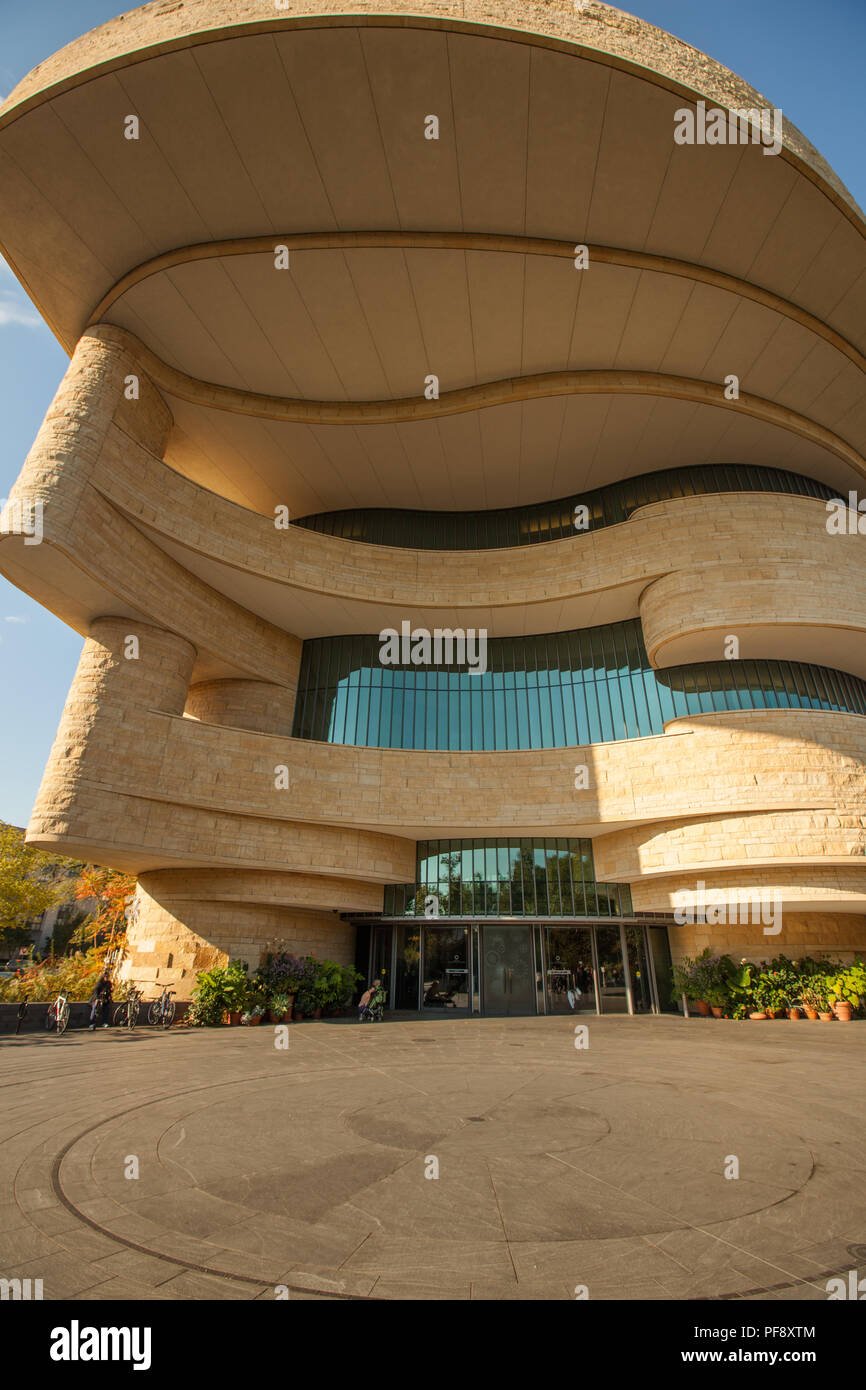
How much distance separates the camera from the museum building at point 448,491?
14.4 m

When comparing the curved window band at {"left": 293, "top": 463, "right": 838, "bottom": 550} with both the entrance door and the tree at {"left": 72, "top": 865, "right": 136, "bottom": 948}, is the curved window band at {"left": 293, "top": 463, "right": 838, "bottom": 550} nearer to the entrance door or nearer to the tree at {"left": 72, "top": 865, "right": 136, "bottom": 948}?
the entrance door

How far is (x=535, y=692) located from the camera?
23531 millimetres

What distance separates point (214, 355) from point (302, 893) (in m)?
17.9

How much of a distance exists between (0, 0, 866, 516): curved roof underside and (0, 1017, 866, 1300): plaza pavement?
63.5ft

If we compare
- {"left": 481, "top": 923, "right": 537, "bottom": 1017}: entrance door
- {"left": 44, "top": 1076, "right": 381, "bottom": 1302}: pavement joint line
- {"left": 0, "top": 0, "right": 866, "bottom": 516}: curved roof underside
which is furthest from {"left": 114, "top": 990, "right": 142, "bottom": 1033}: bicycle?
{"left": 0, "top": 0, "right": 866, "bottom": 516}: curved roof underside

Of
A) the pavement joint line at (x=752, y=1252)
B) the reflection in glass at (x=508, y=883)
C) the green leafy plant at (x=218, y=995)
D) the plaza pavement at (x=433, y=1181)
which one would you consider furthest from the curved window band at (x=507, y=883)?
the pavement joint line at (x=752, y=1252)

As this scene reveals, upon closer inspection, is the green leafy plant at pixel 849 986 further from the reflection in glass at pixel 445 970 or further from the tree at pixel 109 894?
the tree at pixel 109 894

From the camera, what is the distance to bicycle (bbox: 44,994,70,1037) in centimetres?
1573

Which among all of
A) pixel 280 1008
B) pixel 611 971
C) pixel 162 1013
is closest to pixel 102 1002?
pixel 162 1013

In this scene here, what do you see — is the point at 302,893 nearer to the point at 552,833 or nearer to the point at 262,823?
the point at 262,823

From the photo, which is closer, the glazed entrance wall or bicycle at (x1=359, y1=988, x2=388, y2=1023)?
bicycle at (x1=359, y1=988, x2=388, y2=1023)

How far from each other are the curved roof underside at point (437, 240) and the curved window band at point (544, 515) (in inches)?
25.2

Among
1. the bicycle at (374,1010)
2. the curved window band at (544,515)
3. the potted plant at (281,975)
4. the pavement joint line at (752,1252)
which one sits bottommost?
the pavement joint line at (752,1252)

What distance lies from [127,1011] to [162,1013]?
3.17 feet
